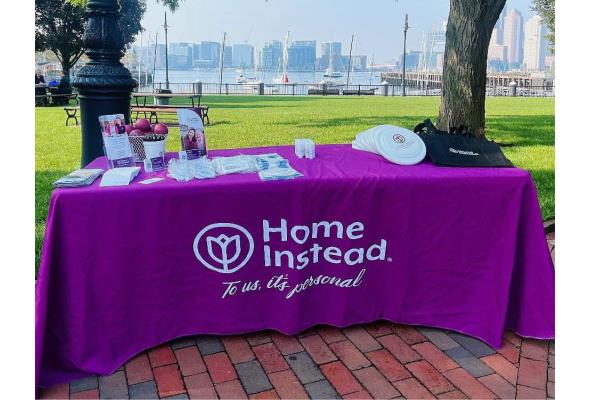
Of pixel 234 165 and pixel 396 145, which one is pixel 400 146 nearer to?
pixel 396 145

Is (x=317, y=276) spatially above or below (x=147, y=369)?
above

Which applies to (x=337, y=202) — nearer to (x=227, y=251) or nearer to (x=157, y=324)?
(x=227, y=251)

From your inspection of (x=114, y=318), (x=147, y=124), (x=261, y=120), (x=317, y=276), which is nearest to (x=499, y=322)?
(x=317, y=276)

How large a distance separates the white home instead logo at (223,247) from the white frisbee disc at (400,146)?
3.28 ft

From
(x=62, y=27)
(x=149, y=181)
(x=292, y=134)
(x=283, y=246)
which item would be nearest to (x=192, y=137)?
(x=149, y=181)

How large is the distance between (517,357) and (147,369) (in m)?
2.01

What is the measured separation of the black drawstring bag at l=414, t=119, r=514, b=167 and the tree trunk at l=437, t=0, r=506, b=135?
4512 millimetres

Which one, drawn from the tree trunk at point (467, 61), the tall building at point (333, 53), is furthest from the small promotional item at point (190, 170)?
the tall building at point (333, 53)

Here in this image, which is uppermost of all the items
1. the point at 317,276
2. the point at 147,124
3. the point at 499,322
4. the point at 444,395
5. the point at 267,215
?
the point at 147,124

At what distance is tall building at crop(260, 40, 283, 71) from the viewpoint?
61.8 metres

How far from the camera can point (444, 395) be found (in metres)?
2.74

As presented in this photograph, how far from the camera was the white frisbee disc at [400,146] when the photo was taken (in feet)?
10.9

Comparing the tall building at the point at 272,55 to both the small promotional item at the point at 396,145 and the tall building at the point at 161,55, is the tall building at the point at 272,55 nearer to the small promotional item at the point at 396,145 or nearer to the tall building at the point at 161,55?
the tall building at the point at 161,55

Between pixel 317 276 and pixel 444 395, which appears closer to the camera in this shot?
pixel 444 395
